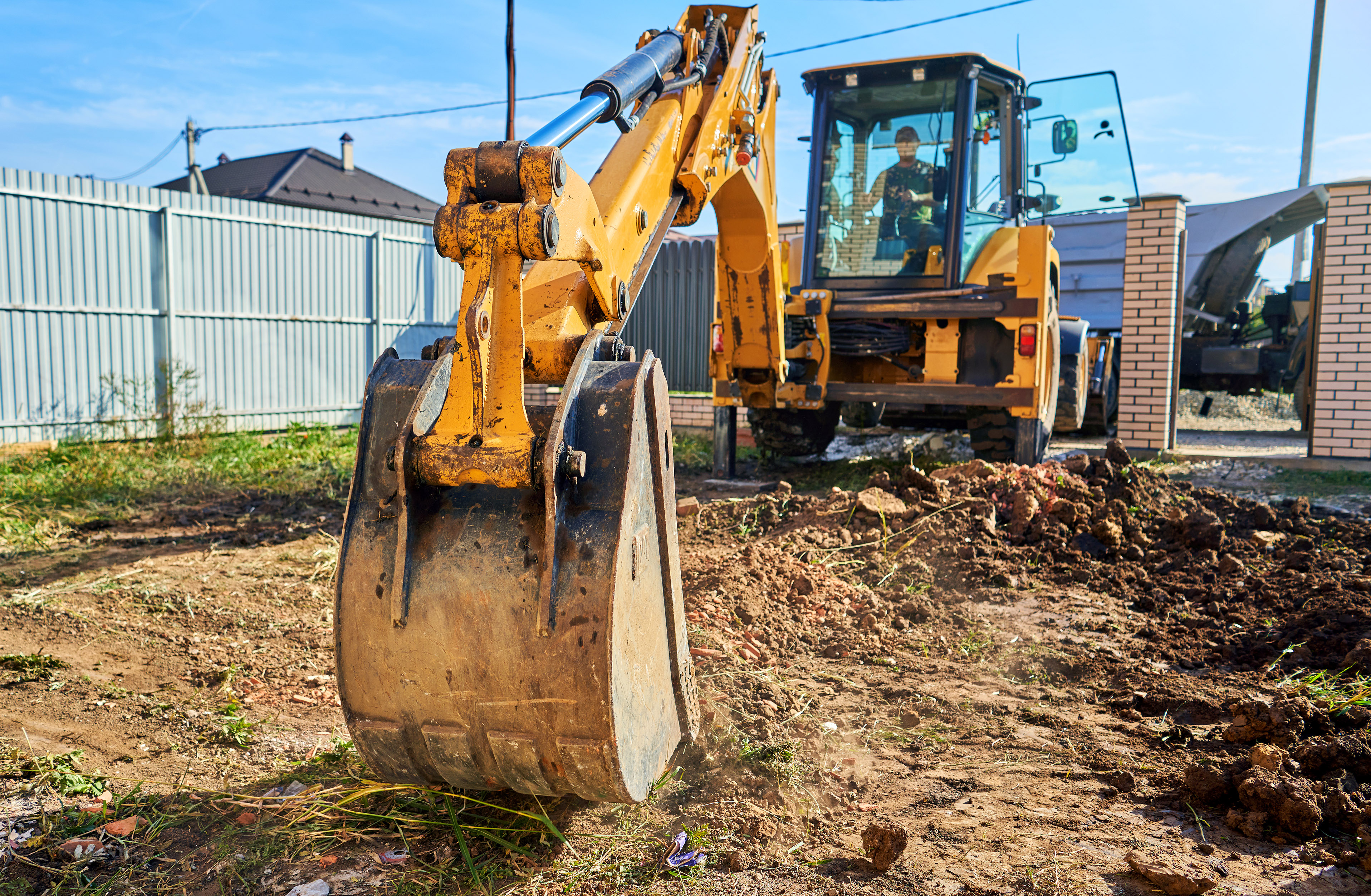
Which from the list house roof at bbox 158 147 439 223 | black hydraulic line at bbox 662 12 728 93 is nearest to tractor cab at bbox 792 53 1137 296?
black hydraulic line at bbox 662 12 728 93

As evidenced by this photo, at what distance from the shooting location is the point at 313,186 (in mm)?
25141

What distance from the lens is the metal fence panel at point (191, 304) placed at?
368 inches

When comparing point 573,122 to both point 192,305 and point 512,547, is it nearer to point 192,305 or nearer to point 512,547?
point 512,547

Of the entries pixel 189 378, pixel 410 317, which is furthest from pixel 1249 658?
pixel 410 317

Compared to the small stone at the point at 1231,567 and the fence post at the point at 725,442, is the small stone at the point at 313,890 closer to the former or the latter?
the small stone at the point at 1231,567

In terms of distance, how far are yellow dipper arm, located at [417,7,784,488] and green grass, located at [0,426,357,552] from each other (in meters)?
4.51

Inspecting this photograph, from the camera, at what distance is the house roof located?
2433 cm

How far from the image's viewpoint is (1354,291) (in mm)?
8359

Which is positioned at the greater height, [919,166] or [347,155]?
[347,155]

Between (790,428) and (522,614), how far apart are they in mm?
6627

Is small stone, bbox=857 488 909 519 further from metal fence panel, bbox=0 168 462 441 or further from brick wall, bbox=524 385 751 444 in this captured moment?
metal fence panel, bbox=0 168 462 441

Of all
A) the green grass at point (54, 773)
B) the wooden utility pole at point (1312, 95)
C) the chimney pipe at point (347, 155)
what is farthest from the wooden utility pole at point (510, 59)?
the chimney pipe at point (347, 155)

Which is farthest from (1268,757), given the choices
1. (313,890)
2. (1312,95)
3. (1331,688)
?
(1312,95)

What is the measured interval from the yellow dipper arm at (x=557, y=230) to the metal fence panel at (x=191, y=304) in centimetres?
835
